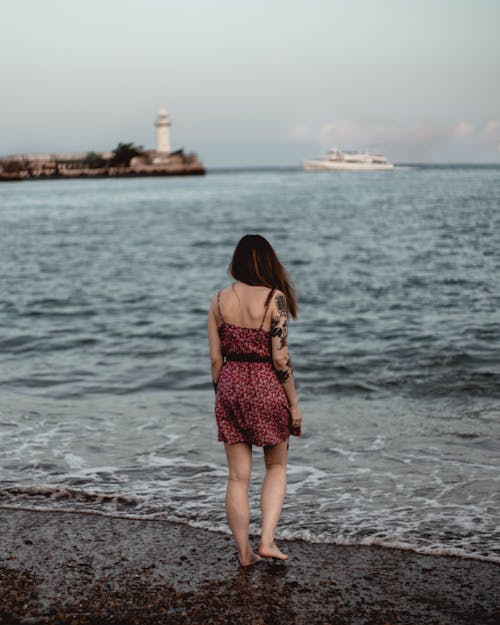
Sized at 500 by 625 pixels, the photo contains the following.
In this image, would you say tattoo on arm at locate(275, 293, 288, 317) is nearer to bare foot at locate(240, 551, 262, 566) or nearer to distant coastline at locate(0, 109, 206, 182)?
bare foot at locate(240, 551, 262, 566)

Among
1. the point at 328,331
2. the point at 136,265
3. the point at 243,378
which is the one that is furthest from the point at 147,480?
the point at 136,265

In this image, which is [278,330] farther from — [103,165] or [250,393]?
[103,165]

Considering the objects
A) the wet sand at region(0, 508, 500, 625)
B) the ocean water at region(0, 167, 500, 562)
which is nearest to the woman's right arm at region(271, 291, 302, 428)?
the wet sand at region(0, 508, 500, 625)

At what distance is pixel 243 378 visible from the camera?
3730 millimetres

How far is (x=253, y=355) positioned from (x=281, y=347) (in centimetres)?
14

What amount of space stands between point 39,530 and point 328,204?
49069 millimetres

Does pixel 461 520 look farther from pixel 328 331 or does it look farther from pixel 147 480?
pixel 328 331

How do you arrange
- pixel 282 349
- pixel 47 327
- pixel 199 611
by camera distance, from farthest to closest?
1. pixel 47 327
2. pixel 282 349
3. pixel 199 611

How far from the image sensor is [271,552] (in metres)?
3.87

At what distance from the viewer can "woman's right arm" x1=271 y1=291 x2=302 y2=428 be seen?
Answer: 3.71 meters

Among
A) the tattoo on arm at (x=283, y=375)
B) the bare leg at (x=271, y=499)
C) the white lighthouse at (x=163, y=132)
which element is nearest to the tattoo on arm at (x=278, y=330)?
the tattoo on arm at (x=283, y=375)

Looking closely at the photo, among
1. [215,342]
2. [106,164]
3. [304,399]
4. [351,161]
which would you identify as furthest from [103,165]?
[215,342]

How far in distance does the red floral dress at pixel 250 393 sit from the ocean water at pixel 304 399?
2.89 feet

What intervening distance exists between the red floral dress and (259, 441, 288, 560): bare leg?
15cm
